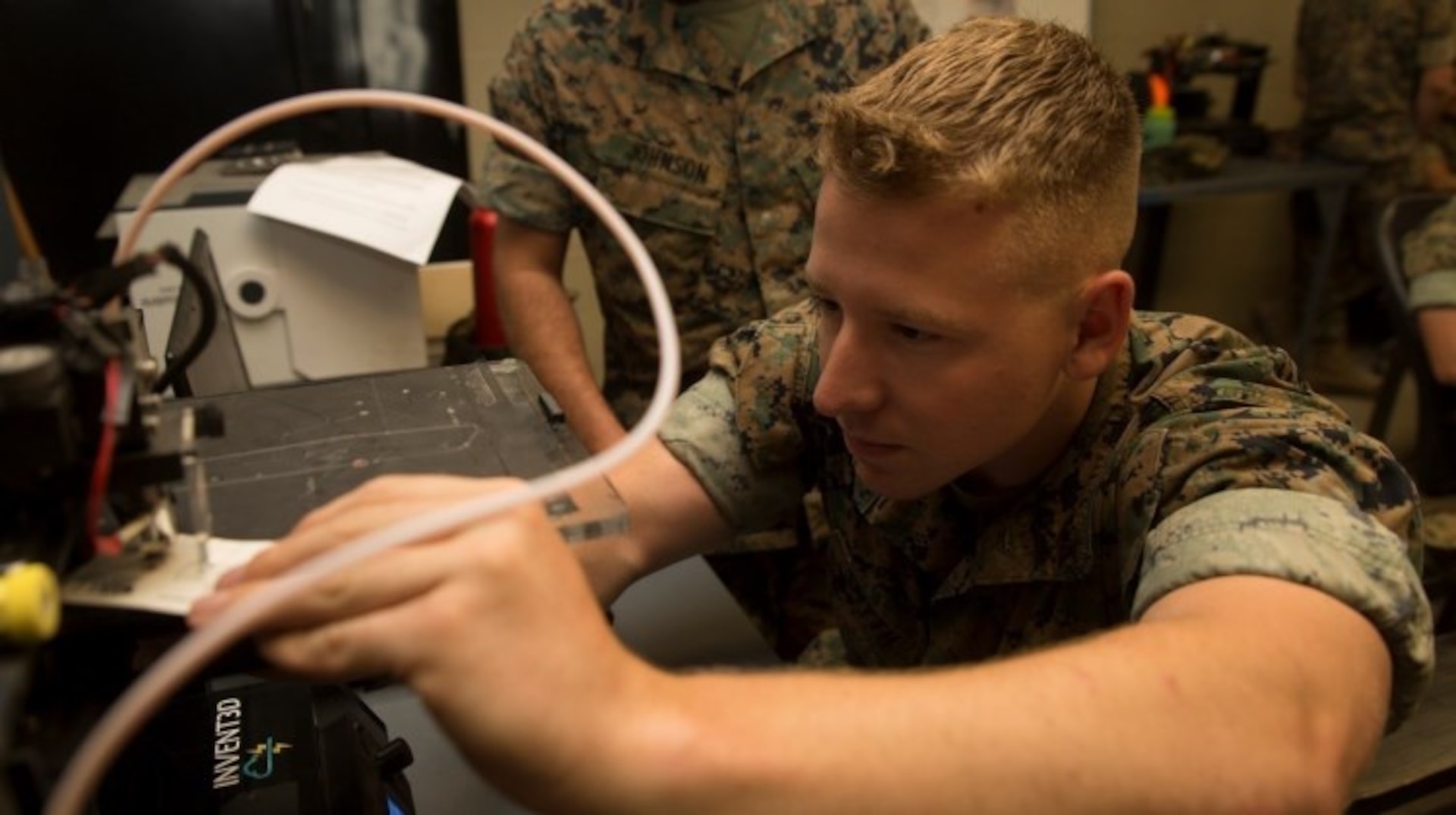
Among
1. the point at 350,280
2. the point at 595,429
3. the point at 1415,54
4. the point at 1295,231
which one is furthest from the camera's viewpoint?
the point at 1295,231

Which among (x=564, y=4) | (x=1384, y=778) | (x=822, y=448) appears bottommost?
(x=1384, y=778)

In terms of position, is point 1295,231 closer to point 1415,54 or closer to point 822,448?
point 1415,54

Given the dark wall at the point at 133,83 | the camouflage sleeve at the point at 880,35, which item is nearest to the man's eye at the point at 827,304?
the camouflage sleeve at the point at 880,35

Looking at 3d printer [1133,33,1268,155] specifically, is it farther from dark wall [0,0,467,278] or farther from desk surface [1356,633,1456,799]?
desk surface [1356,633,1456,799]

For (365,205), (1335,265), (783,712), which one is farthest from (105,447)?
(1335,265)

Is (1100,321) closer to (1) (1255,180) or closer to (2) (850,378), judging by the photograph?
(2) (850,378)

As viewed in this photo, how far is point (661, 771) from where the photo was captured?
0.49 m

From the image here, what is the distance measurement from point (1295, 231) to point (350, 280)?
3916mm

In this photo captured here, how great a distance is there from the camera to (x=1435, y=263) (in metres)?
1.92

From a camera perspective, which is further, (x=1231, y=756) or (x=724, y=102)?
(x=724, y=102)

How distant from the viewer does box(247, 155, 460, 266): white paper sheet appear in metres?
1.40

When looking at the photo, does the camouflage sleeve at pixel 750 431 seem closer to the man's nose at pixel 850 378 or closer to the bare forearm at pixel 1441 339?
the man's nose at pixel 850 378

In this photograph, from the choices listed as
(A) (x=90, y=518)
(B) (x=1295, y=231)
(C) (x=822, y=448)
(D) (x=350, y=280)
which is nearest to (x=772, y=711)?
(A) (x=90, y=518)

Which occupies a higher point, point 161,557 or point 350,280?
point 161,557
